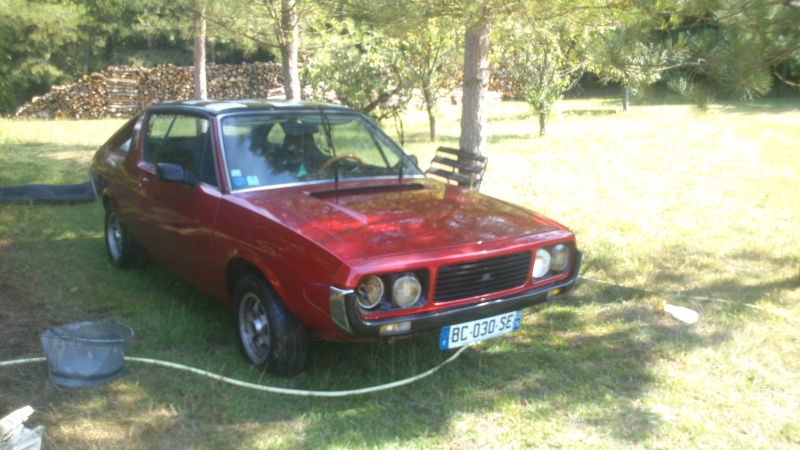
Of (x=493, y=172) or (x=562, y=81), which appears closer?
(x=493, y=172)

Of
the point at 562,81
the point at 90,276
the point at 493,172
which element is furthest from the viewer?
the point at 562,81

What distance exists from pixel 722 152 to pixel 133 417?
1193cm

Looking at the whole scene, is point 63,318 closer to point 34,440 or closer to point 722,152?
point 34,440

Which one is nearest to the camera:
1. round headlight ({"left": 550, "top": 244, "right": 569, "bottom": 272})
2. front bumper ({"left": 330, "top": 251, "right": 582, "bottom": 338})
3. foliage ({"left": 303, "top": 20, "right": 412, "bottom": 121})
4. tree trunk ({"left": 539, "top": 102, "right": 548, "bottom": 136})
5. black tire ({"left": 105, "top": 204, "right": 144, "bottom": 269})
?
front bumper ({"left": 330, "top": 251, "right": 582, "bottom": 338})

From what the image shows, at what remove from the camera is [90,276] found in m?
6.14

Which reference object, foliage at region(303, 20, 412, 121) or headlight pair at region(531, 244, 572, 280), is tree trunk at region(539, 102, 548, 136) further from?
headlight pair at region(531, 244, 572, 280)

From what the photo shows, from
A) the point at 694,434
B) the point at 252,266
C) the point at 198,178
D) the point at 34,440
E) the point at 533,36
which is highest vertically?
the point at 533,36

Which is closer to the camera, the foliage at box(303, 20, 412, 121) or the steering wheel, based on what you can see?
the steering wheel

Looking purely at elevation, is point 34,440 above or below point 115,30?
below

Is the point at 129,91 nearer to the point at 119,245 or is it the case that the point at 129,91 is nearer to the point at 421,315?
the point at 119,245

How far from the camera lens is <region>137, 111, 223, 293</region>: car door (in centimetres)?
466

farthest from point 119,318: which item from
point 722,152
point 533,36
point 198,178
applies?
point 722,152

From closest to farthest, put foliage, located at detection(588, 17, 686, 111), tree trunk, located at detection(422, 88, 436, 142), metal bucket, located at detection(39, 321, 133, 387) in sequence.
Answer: metal bucket, located at detection(39, 321, 133, 387) < foliage, located at detection(588, 17, 686, 111) < tree trunk, located at detection(422, 88, 436, 142)

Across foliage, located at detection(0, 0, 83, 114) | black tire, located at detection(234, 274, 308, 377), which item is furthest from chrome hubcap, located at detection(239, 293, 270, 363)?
foliage, located at detection(0, 0, 83, 114)
